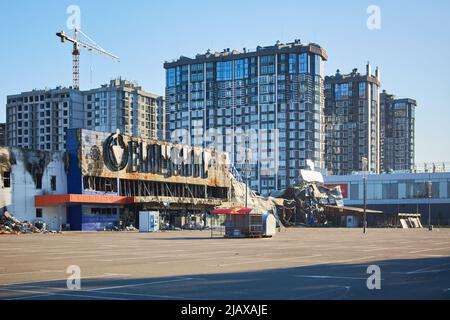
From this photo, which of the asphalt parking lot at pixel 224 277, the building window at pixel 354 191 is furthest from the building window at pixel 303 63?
the asphalt parking lot at pixel 224 277

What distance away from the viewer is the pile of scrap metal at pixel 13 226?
72.1 metres

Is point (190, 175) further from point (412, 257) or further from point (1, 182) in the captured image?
point (412, 257)

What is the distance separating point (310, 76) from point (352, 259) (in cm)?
16135

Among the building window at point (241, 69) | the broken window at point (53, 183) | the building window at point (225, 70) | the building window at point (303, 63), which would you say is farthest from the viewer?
the building window at point (225, 70)

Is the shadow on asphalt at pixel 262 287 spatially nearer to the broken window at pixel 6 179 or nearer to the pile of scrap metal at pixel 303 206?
the broken window at pixel 6 179

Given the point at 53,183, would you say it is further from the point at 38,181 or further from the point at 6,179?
the point at 6,179

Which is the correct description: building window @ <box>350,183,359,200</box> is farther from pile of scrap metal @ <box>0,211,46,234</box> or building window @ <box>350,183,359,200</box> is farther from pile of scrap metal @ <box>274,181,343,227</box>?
pile of scrap metal @ <box>0,211,46,234</box>

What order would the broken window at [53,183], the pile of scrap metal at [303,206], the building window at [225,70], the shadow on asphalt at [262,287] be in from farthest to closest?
the building window at [225,70] → the pile of scrap metal at [303,206] → the broken window at [53,183] → the shadow on asphalt at [262,287]

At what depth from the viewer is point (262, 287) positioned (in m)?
18.0

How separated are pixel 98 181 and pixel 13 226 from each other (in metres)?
16.3

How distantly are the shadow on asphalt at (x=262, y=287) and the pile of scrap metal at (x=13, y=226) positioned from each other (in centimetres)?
5415

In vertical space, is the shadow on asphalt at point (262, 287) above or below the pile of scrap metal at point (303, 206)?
above

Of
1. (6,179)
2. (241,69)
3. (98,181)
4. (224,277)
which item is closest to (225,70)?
(241,69)
